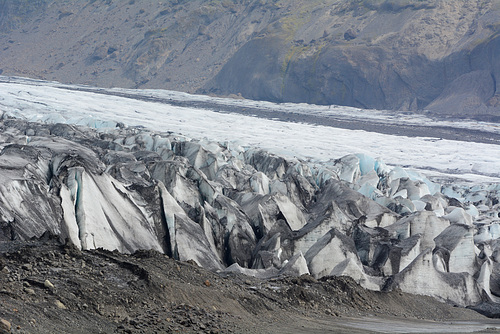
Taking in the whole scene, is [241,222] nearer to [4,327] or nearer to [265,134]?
[4,327]

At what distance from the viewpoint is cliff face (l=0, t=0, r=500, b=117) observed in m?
113

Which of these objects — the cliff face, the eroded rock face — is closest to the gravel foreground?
the eroded rock face

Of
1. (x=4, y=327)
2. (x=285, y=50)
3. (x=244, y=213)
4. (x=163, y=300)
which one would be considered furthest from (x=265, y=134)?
(x=285, y=50)

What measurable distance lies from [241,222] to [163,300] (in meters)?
12.4

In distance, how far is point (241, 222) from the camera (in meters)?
23.6

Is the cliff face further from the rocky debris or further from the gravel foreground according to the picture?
the rocky debris

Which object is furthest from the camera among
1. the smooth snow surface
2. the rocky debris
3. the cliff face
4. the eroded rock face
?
the cliff face

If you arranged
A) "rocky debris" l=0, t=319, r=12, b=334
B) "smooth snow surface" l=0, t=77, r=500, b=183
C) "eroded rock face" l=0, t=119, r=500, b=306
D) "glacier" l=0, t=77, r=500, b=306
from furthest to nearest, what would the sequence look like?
"smooth snow surface" l=0, t=77, r=500, b=183
"glacier" l=0, t=77, r=500, b=306
"eroded rock face" l=0, t=119, r=500, b=306
"rocky debris" l=0, t=319, r=12, b=334

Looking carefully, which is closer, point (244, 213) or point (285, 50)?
point (244, 213)

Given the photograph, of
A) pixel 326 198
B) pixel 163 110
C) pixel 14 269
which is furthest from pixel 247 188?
pixel 163 110

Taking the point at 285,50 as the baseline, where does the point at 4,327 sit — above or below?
above

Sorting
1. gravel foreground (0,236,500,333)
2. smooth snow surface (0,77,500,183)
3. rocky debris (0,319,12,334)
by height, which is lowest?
smooth snow surface (0,77,500,183)

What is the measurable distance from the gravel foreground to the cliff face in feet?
296

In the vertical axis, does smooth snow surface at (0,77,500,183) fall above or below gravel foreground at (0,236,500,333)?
below
